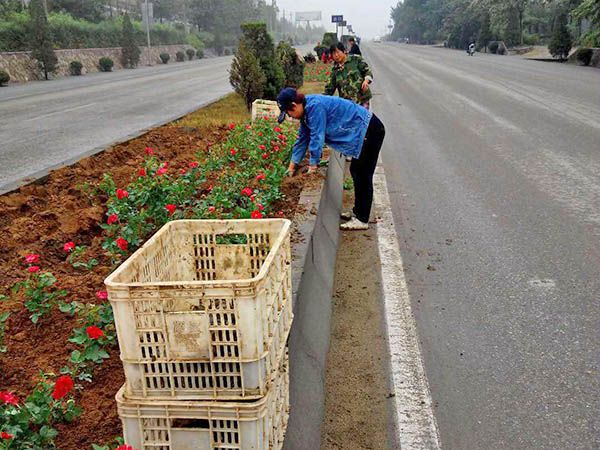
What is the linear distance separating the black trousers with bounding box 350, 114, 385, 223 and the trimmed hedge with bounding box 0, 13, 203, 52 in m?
31.9

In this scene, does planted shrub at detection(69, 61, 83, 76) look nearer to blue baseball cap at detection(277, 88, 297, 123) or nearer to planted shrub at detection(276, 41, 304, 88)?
planted shrub at detection(276, 41, 304, 88)

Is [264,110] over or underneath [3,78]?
over

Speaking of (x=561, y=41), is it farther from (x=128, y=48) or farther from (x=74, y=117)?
(x=74, y=117)

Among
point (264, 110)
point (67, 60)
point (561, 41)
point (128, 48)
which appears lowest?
point (67, 60)

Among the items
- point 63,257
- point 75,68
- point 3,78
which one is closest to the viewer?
point 63,257

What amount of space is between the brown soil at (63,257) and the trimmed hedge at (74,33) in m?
29.0

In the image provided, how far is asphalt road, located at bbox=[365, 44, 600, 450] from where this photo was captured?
124 inches

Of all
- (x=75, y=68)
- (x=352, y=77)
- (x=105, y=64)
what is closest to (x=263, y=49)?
(x=352, y=77)

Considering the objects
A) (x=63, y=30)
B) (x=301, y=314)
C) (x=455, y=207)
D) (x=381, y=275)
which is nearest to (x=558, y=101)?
(x=455, y=207)

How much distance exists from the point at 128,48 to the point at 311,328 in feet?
152

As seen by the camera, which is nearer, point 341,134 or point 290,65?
point 341,134

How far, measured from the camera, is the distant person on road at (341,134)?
16.9 feet

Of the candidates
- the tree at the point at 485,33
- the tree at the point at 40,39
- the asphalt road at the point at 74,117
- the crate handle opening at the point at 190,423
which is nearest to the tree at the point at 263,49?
the asphalt road at the point at 74,117

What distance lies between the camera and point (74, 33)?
43.2m
